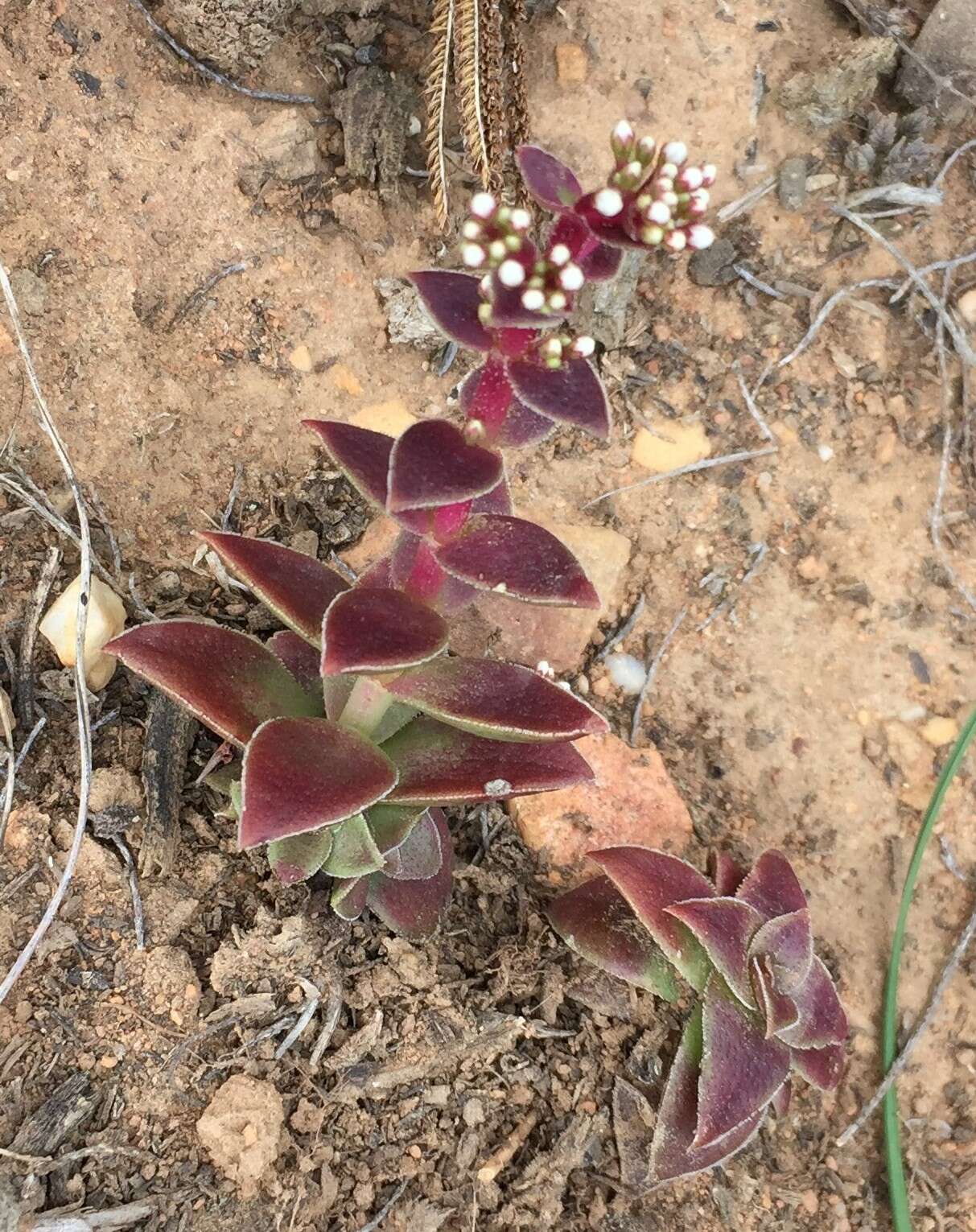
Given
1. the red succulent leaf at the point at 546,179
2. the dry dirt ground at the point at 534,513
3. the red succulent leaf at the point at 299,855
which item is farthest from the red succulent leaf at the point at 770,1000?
the red succulent leaf at the point at 546,179

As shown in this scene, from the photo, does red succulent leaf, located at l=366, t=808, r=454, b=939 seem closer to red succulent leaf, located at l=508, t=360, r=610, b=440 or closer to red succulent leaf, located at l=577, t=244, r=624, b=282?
red succulent leaf, located at l=508, t=360, r=610, b=440

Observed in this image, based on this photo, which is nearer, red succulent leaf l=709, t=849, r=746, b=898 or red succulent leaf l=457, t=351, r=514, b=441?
red succulent leaf l=457, t=351, r=514, b=441

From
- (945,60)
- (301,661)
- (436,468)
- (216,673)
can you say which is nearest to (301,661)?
(301,661)

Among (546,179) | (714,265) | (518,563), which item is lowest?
(518,563)

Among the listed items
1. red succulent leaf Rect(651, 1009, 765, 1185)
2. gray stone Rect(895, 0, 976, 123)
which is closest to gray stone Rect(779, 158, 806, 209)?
gray stone Rect(895, 0, 976, 123)

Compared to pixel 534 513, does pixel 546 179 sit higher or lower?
higher

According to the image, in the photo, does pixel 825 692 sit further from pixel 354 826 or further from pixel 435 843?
pixel 354 826

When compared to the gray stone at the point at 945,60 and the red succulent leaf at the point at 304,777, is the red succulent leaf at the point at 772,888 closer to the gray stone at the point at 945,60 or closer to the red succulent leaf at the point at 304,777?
the red succulent leaf at the point at 304,777

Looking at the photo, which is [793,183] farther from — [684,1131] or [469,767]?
[684,1131]
